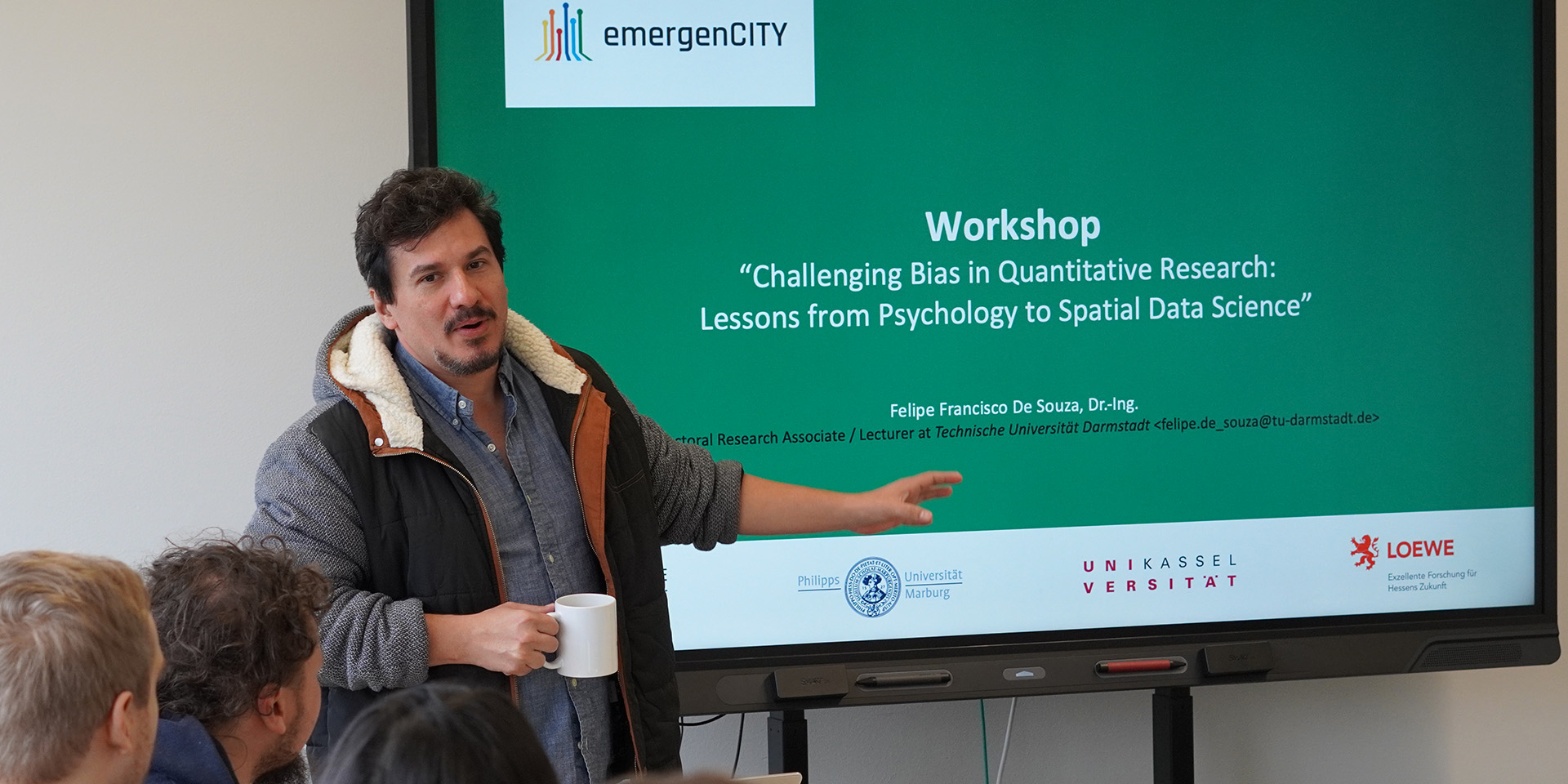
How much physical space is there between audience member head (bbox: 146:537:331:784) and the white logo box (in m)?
1.26

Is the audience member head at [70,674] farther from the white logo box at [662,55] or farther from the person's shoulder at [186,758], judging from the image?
the white logo box at [662,55]

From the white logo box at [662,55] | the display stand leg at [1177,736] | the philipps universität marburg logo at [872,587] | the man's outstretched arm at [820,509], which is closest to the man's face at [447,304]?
the man's outstretched arm at [820,509]

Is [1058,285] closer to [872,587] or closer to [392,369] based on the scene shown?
[872,587]

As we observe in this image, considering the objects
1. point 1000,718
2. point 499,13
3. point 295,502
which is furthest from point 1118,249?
point 295,502

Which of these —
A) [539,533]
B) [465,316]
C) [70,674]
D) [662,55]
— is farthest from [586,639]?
[662,55]

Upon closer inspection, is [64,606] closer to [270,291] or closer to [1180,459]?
[270,291]

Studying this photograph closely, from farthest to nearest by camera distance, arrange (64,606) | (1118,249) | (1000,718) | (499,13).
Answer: (1000,718), (1118,249), (499,13), (64,606)

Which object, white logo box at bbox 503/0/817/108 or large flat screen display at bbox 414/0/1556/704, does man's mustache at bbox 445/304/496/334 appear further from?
white logo box at bbox 503/0/817/108

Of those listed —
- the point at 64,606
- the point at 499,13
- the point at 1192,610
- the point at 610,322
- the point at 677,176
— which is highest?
the point at 499,13

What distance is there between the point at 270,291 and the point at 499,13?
687 mm

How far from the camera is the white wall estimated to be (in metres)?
2.33

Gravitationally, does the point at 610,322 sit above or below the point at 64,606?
above

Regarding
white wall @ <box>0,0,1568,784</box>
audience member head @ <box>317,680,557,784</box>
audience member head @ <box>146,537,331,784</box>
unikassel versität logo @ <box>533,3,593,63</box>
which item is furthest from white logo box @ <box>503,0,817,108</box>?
audience member head @ <box>317,680,557,784</box>

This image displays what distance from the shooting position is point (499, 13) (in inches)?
89.7
